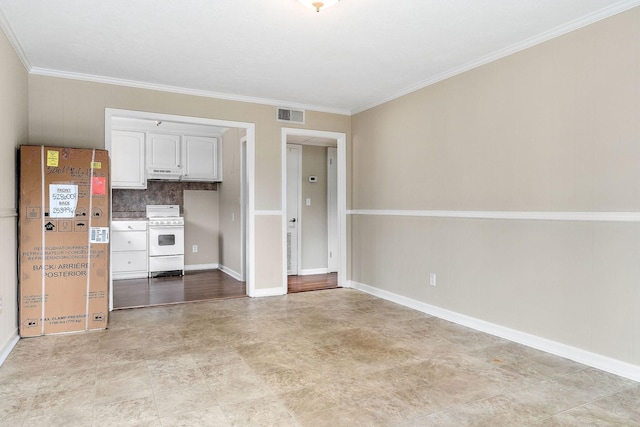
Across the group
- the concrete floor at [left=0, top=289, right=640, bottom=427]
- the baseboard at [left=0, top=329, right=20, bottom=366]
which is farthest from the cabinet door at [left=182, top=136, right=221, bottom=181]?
the baseboard at [left=0, top=329, right=20, bottom=366]

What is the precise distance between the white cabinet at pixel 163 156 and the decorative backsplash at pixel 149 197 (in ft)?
1.19

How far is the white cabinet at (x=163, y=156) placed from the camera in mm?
6488

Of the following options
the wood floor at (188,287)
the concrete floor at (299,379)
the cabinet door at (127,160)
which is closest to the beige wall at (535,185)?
the concrete floor at (299,379)

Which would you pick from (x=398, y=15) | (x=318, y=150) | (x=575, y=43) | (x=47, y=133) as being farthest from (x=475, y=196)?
(x=47, y=133)

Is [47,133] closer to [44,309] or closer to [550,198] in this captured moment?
[44,309]

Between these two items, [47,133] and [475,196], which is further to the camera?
[47,133]

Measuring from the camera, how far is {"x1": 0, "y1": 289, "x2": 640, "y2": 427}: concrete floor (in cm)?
210

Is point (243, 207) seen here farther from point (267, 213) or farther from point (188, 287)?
point (188, 287)

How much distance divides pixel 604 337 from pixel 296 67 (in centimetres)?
331

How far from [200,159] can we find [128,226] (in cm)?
162

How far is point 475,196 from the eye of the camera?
364 cm

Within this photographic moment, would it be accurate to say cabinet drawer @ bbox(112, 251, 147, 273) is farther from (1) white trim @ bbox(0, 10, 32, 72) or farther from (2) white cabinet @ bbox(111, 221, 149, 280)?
(1) white trim @ bbox(0, 10, 32, 72)

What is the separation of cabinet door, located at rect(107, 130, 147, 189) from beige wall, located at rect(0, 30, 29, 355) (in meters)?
2.83

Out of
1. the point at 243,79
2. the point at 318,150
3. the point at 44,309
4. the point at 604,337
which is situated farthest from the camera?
the point at 318,150
